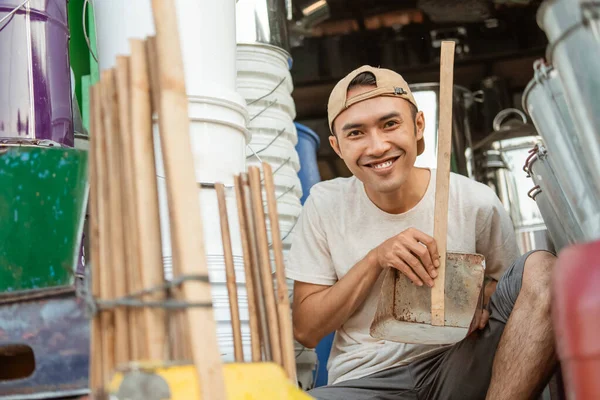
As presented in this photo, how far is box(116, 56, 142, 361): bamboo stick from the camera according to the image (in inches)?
49.5

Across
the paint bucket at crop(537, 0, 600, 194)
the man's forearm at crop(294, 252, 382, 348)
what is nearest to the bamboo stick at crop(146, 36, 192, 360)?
the paint bucket at crop(537, 0, 600, 194)

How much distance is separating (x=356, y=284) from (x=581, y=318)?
120 centimetres

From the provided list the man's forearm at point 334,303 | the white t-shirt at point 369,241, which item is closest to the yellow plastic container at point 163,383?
the man's forearm at point 334,303

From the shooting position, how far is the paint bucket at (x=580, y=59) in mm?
1207

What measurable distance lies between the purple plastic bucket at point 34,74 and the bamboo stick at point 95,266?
747 mm

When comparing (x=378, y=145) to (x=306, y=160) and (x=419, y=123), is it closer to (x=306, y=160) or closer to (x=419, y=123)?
(x=419, y=123)

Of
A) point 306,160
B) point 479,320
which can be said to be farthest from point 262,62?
point 479,320

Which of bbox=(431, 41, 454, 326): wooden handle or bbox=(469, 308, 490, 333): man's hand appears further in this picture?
bbox=(469, 308, 490, 333): man's hand

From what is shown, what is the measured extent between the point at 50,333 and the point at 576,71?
3.51 feet

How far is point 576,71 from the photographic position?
125cm

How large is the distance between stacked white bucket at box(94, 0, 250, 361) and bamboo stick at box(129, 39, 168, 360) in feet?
2.20

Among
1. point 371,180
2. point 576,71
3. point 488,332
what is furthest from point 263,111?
point 576,71

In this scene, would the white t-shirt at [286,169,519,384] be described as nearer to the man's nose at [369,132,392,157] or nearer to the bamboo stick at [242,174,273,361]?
the man's nose at [369,132,392,157]

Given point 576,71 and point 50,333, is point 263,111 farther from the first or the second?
point 576,71
